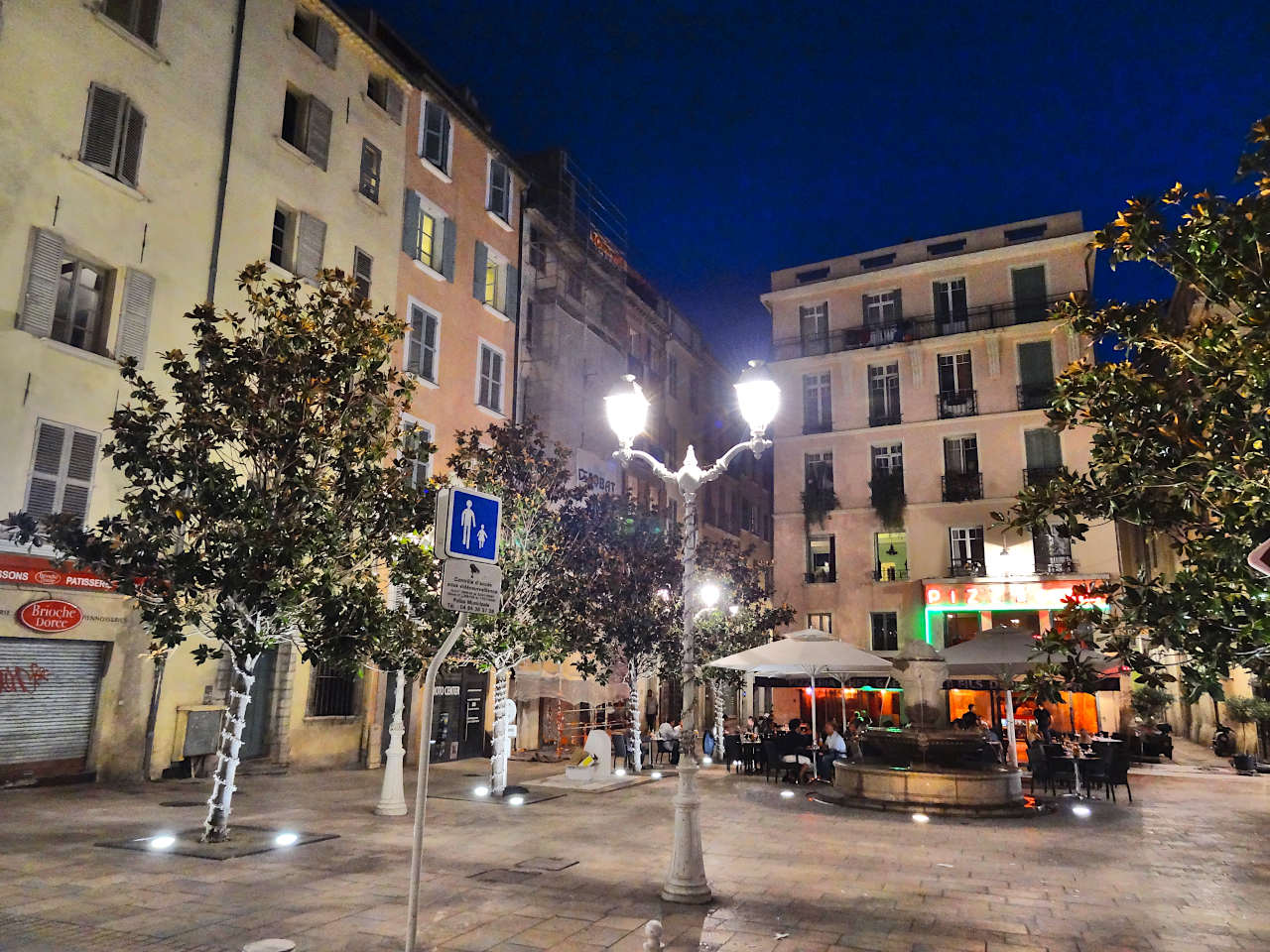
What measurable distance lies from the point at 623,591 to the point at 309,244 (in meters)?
10.7

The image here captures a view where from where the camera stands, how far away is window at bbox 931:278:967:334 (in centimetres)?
3372

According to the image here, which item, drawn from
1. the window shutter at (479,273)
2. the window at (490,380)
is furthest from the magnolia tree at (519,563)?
the window shutter at (479,273)

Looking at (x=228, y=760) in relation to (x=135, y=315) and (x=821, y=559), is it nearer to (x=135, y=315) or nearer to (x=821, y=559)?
(x=135, y=315)

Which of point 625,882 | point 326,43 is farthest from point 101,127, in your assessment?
point 625,882

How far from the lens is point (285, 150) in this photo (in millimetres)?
19797

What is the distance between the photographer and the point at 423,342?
23.3 m

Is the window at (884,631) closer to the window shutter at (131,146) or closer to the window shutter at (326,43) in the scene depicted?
the window shutter at (326,43)

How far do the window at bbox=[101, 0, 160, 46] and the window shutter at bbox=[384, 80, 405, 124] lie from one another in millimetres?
6658

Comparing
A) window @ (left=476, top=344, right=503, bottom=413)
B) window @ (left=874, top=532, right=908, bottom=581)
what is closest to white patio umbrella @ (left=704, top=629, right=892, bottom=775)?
window @ (left=476, top=344, right=503, bottom=413)

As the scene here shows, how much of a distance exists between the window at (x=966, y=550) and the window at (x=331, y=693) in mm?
20835

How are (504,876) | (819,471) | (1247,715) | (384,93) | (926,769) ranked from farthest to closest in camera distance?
1. (819,471)
2. (1247,715)
3. (384,93)
4. (926,769)
5. (504,876)

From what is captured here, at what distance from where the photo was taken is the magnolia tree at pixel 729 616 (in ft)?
81.6

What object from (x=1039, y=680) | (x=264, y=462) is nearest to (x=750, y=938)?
(x=1039, y=680)

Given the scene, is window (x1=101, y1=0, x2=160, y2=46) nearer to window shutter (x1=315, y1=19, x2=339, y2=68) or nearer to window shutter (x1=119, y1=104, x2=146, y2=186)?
window shutter (x1=119, y1=104, x2=146, y2=186)
